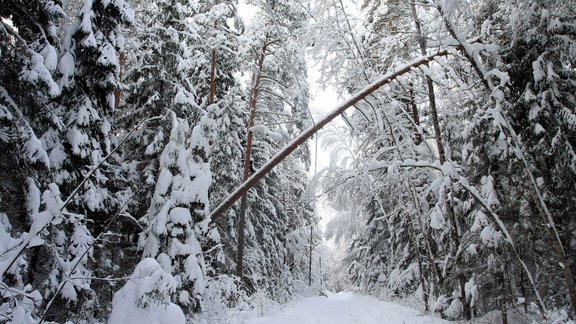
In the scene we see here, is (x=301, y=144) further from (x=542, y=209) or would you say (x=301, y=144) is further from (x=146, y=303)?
(x=146, y=303)

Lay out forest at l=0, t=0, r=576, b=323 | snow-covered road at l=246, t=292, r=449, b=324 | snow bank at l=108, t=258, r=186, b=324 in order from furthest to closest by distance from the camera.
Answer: snow-covered road at l=246, t=292, r=449, b=324, forest at l=0, t=0, r=576, b=323, snow bank at l=108, t=258, r=186, b=324

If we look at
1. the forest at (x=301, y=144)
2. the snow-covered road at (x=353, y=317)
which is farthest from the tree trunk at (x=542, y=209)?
the snow-covered road at (x=353, y=317)

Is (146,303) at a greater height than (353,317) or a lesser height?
greater

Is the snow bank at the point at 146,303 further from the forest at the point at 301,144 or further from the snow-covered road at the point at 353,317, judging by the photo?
the snow-covered road at the point at 353,317

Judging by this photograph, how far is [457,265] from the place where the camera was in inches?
305

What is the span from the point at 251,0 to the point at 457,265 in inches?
475

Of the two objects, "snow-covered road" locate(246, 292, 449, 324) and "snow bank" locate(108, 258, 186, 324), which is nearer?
"snow bank" locate(108, 258, 186, 324)

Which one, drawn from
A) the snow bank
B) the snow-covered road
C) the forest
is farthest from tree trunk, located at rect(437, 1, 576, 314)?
the snow bank

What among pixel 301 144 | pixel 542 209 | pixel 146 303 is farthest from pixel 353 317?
pixel 146 303

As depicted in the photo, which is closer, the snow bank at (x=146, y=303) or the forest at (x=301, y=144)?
the snow bank at (x=146, y=303)

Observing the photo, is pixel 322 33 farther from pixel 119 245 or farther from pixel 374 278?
pixel 374 278

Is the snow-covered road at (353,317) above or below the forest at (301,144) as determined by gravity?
below

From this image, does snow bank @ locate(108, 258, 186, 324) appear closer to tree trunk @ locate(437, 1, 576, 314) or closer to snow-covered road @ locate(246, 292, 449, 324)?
tree trunk @ locate(437, 1, 576, 314)

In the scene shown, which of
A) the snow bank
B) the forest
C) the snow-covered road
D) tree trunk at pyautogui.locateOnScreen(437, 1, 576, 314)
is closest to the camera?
the snow bank
